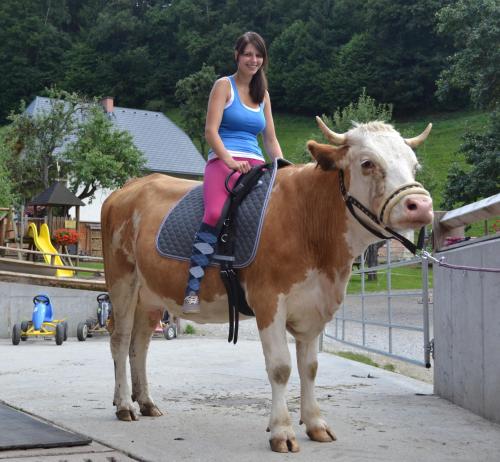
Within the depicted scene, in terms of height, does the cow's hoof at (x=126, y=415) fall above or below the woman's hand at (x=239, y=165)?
below

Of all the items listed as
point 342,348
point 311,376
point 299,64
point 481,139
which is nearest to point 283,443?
point 311,376

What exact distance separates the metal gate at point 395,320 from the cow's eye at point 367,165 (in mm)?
2255

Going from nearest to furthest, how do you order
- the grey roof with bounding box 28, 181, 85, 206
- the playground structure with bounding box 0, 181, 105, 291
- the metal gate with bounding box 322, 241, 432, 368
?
the metal gate with bounding box 322, 241, 432, 368
the playground structure with bounding box 0, 181, 105, 291
the grey roof with bounding box 28, 181, 85, 206

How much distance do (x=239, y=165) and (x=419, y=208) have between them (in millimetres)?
1288

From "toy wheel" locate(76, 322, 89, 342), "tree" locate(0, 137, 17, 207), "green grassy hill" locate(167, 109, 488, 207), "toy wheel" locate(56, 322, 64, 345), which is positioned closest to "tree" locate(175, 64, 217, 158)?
"green grassy hill" locate(167, 109, 488, 207)

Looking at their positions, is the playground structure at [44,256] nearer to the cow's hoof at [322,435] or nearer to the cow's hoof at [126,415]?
the cow's hoof at [126,415]

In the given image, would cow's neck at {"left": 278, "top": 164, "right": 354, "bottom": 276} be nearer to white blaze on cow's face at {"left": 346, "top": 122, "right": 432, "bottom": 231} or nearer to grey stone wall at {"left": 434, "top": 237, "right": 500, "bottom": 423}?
white blaze on cow's face at {"left": 346, "top": 122, "right": 432, "bottom": 231}

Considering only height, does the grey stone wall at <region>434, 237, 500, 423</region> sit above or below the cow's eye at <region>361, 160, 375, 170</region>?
below

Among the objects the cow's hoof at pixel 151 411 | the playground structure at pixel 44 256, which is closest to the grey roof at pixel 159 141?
the playground structure at pixel 44 256

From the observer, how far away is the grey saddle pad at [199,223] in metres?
4.33

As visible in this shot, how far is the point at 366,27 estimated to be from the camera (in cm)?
9056

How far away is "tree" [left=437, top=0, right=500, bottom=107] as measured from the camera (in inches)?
1020

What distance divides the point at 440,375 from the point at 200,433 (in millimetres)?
2316

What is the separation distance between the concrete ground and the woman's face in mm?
2198
